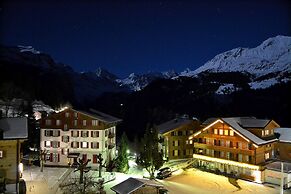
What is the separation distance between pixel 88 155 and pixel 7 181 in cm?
1122

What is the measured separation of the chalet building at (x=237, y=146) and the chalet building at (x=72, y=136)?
882 centimetres

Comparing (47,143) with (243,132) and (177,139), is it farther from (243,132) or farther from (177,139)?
(243,132)

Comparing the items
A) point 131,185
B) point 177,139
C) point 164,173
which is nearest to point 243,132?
point 164,173

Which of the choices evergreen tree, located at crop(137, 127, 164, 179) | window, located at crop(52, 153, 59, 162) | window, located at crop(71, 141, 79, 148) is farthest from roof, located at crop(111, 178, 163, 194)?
window, located at crop(52, 153, 59, 162)

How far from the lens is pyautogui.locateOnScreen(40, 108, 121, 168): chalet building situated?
92.2 feet

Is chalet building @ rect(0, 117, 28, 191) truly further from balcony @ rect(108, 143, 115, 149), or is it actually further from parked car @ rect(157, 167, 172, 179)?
balcony @ rect(108, 143, 115, 149)

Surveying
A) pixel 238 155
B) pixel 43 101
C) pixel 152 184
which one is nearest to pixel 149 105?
pixel 43 101

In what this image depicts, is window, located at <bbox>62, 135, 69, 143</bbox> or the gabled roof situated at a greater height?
the gabled roof

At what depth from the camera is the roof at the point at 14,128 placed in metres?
17.4

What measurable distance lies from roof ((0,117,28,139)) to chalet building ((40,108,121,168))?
10.0 meters

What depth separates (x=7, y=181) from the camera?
56.5 feet

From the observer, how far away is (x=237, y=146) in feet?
85.0

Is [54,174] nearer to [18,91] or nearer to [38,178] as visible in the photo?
[38,178]

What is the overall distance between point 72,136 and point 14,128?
10801mm
